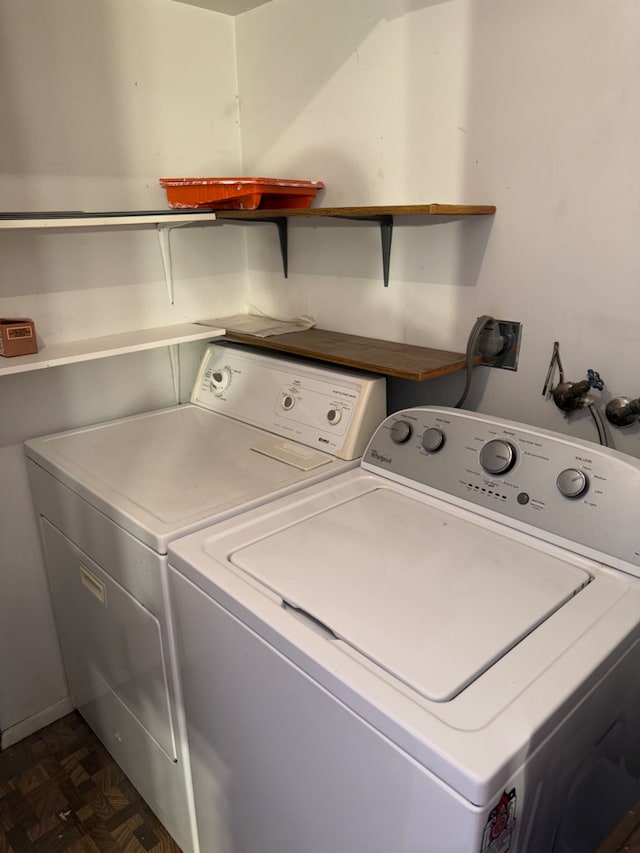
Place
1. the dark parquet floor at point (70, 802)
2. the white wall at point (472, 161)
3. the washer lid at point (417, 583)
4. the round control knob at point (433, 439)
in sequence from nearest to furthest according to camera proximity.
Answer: the washer lid at point (417, 583) → the white wall at point (472, 161) → the round control knob at point (433, 439) → the dark parquet floor at point (70, 802)

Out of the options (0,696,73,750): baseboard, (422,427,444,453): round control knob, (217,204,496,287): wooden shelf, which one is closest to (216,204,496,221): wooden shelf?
(217,204,496,287): wooden shelf

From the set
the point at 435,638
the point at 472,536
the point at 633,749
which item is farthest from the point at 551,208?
the point at 633,749

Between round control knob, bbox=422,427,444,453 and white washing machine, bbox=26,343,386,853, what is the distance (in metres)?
0.20

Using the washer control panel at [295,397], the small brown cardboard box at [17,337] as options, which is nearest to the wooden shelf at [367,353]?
the washer control panel at [295,397]

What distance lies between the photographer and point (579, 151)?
1.22 metres

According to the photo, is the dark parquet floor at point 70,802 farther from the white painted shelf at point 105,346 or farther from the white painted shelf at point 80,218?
the white painted shelf at point 80,218

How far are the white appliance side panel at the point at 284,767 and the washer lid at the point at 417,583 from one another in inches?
3.9

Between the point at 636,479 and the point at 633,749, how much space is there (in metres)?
0.47

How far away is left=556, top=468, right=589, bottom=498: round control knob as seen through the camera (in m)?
1.10

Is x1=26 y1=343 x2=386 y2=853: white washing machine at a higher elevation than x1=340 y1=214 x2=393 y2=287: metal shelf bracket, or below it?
below

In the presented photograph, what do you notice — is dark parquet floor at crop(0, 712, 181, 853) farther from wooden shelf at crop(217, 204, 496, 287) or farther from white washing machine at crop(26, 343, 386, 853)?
wooden shelf at crop(217, 204, 496, 287)

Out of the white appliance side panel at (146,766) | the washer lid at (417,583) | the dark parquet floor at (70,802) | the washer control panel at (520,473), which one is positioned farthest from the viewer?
the dark parquet floor at (70,802)

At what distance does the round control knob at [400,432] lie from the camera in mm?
1389

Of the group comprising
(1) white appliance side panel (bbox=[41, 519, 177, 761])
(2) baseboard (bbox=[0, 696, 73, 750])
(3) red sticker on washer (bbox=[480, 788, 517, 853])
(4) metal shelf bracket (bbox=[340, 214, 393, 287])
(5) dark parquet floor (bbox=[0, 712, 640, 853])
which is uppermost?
(4) metal shelf bracket (bbox=[340, 214, 393, 287])
